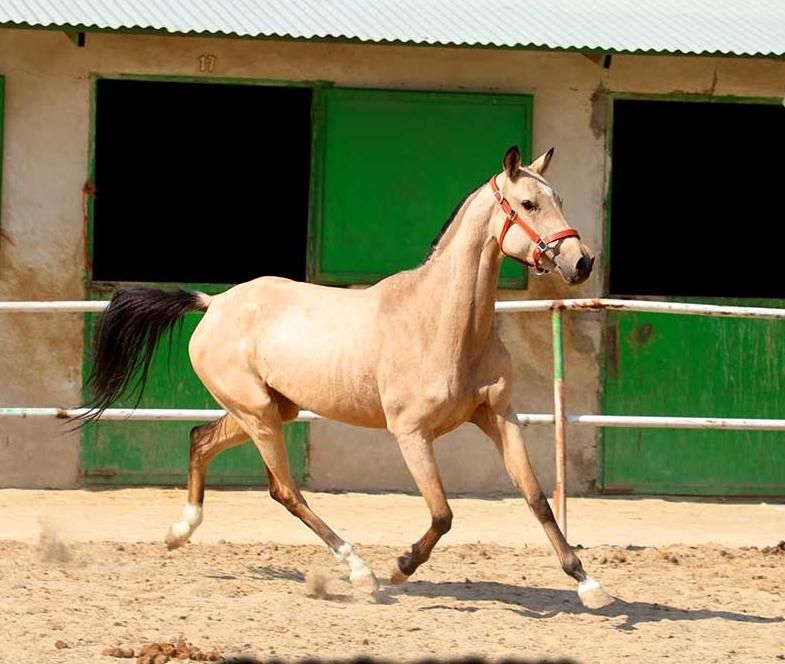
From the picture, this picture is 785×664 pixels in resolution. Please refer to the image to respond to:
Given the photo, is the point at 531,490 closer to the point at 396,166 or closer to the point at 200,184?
the point at 396,166

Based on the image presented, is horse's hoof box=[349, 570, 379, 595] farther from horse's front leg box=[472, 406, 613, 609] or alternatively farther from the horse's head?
the horse's head

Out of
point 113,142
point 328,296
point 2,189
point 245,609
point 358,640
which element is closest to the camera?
point 358,640

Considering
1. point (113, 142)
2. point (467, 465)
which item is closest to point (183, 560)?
point (467, 465)

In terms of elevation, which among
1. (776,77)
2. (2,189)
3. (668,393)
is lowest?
(668,393)

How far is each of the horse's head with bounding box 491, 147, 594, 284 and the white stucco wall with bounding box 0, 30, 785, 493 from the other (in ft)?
12.1

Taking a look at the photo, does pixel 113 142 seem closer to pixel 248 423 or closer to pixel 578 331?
pixel 578 331

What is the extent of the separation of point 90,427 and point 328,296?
3225 mm

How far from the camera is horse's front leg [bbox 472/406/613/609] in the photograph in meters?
6.92

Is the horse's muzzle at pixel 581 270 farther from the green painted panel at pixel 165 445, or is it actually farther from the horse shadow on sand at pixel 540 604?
the green painted panel at pixel 165 445

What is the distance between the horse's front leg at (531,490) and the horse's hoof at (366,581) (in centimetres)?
76

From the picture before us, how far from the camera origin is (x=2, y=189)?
1045 cm

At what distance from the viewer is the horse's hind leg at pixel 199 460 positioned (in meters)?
8.08

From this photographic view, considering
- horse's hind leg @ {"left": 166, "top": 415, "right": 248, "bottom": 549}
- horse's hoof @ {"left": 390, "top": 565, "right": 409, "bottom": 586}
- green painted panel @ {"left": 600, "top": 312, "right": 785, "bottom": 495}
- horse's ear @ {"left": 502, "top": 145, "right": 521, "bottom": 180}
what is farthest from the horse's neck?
green painted panel @ {"left": 600, "top": 312, "right": 785, "bottom": 495}

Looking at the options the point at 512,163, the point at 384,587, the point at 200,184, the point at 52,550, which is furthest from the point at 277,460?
the point at 200,184
